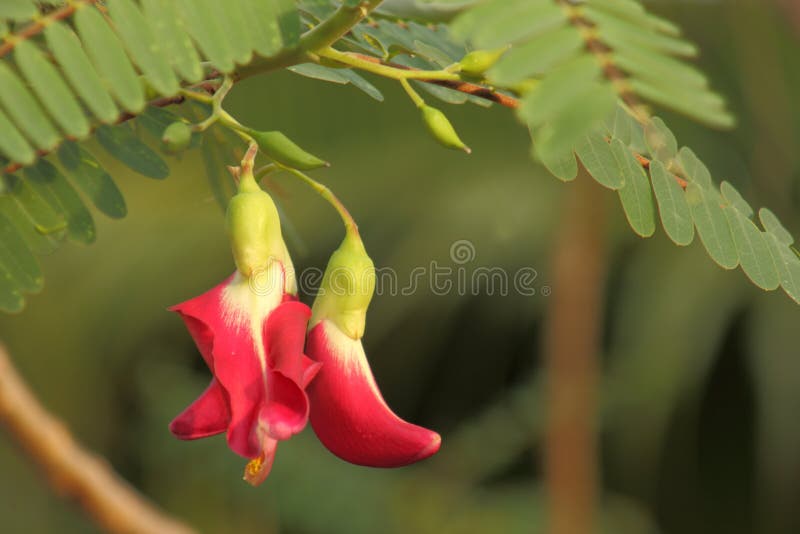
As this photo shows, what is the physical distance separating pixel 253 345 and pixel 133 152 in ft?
0.48

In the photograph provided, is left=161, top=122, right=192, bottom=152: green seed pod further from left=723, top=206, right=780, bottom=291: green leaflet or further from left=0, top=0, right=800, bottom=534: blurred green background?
left=0, top=0, right=800, bottom=534: blurred green background

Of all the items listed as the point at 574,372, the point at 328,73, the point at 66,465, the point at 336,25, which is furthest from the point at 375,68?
the point at 574,372

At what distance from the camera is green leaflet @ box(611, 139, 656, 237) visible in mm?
498

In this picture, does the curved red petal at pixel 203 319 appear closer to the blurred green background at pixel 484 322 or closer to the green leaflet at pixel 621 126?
the green leaflet at pixel 621 126

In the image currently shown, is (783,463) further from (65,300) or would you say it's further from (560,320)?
(65,300)

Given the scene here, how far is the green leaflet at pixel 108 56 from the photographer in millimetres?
418

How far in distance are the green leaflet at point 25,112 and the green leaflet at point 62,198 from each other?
0.10 metres

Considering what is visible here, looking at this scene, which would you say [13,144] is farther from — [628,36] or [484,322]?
[484,322]

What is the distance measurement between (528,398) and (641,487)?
453mm

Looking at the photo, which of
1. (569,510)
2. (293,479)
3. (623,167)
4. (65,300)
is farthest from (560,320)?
(623,167)

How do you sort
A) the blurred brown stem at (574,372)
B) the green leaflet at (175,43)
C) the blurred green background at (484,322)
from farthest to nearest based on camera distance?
the blurred green background at (484,322)
the blurred brown stem at (574,372)
the green leaflet at (175,43)

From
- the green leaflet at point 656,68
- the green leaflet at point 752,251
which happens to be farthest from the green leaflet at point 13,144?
the green leaflet at point 752,251

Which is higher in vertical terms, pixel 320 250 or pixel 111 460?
pixel 320 250

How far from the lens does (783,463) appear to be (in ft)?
7.72
